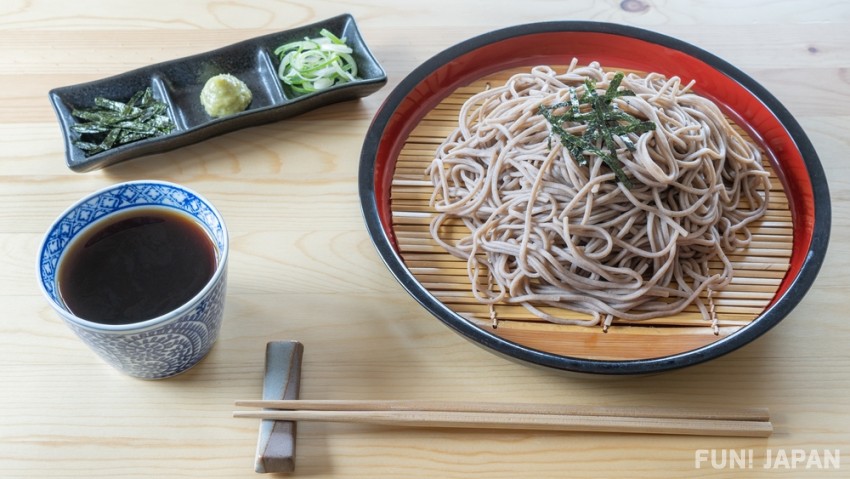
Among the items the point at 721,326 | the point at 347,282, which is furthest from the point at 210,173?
the point at 721,326

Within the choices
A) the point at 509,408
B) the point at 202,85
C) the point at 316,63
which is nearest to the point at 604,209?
the point at 509,408

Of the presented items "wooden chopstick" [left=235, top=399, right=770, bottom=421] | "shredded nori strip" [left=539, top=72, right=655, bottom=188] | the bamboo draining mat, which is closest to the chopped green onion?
the bamboo draining mat

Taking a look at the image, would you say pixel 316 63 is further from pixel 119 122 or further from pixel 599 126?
pixel 599 126

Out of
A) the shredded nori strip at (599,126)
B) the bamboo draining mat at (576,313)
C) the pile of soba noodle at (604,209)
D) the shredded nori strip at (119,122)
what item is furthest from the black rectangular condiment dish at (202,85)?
the shredded nori strip at (599,126)

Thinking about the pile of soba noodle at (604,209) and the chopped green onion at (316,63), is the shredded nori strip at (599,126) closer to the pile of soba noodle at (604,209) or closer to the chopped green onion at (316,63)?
the pile of soba noodle at (604,209)

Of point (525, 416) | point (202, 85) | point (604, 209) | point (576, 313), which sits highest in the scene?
point (202, 85)

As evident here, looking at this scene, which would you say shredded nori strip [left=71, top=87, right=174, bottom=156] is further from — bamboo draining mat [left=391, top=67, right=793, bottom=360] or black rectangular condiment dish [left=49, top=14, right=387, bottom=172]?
bamboo draining mat [left=391, top=67, right=793, bottom=360]

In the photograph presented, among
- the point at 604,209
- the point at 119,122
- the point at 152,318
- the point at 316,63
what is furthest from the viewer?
the point at 316,63
